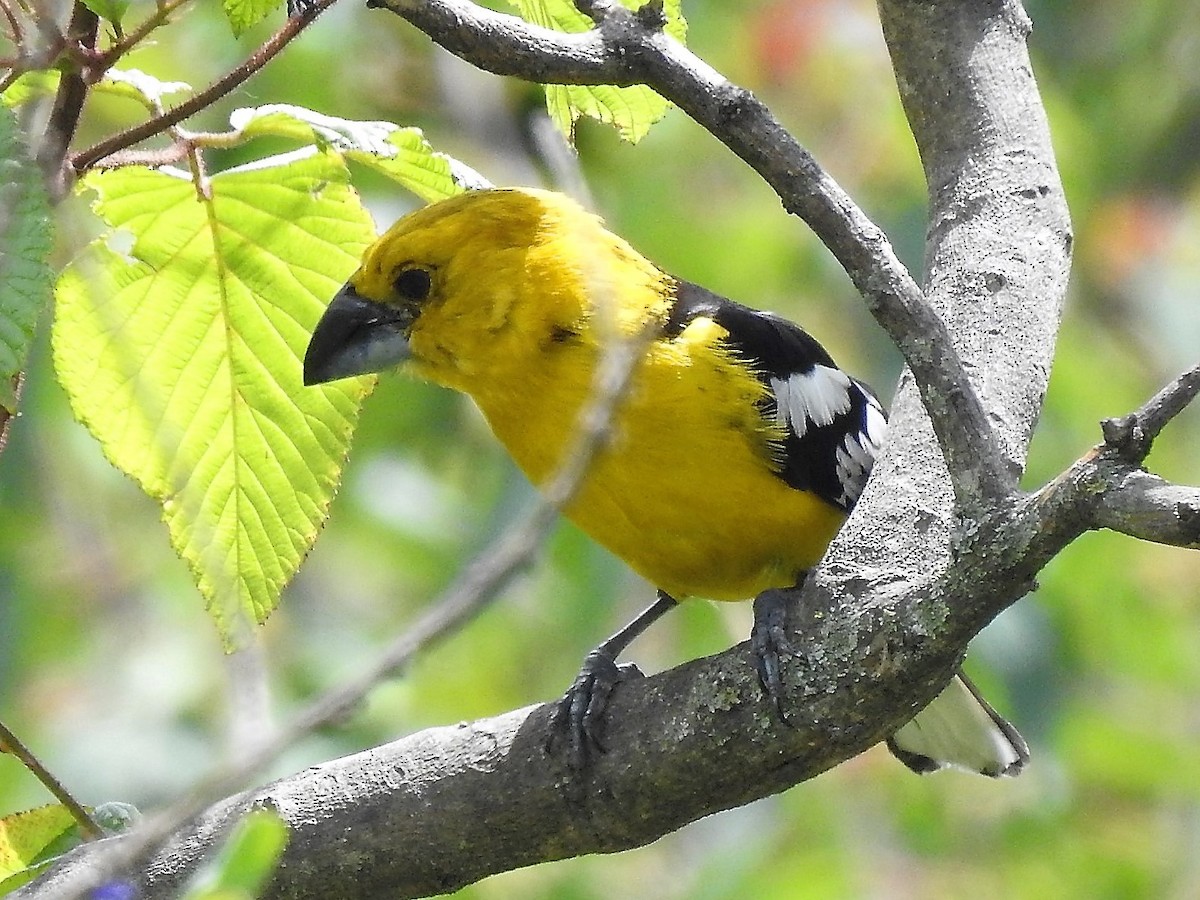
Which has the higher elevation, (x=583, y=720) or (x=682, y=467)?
(x=682, y=467)

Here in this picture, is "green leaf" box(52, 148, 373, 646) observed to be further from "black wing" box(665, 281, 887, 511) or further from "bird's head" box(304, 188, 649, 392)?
"black wing" box(665, 281, 887, 511)

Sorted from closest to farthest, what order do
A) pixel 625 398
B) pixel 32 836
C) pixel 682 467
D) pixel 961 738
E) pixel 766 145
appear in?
pixel 766 145 → pixel 32 836 → pixel 625 398 → pixel 682 467 → pixel 961 738

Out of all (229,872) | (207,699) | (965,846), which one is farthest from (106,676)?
(229,872)

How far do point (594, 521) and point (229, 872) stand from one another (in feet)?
6.79

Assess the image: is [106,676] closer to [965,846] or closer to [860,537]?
[965,846]

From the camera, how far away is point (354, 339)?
3.20 meters

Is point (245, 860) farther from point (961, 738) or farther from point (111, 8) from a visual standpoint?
point (961, 738)

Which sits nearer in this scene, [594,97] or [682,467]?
[594,97]

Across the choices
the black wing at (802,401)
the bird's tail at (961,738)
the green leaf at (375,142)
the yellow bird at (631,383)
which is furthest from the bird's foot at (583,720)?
the bird's tail at (961,738)

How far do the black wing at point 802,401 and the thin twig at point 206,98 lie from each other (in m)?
1.59

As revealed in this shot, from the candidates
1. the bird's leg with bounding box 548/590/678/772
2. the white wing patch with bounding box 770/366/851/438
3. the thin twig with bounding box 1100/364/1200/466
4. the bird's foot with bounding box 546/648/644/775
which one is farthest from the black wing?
the thin twig with bounding box 1100/364/1200/466

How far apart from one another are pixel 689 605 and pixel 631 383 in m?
1.77

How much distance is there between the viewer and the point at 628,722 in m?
2.59

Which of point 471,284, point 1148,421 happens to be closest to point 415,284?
point 471,284
